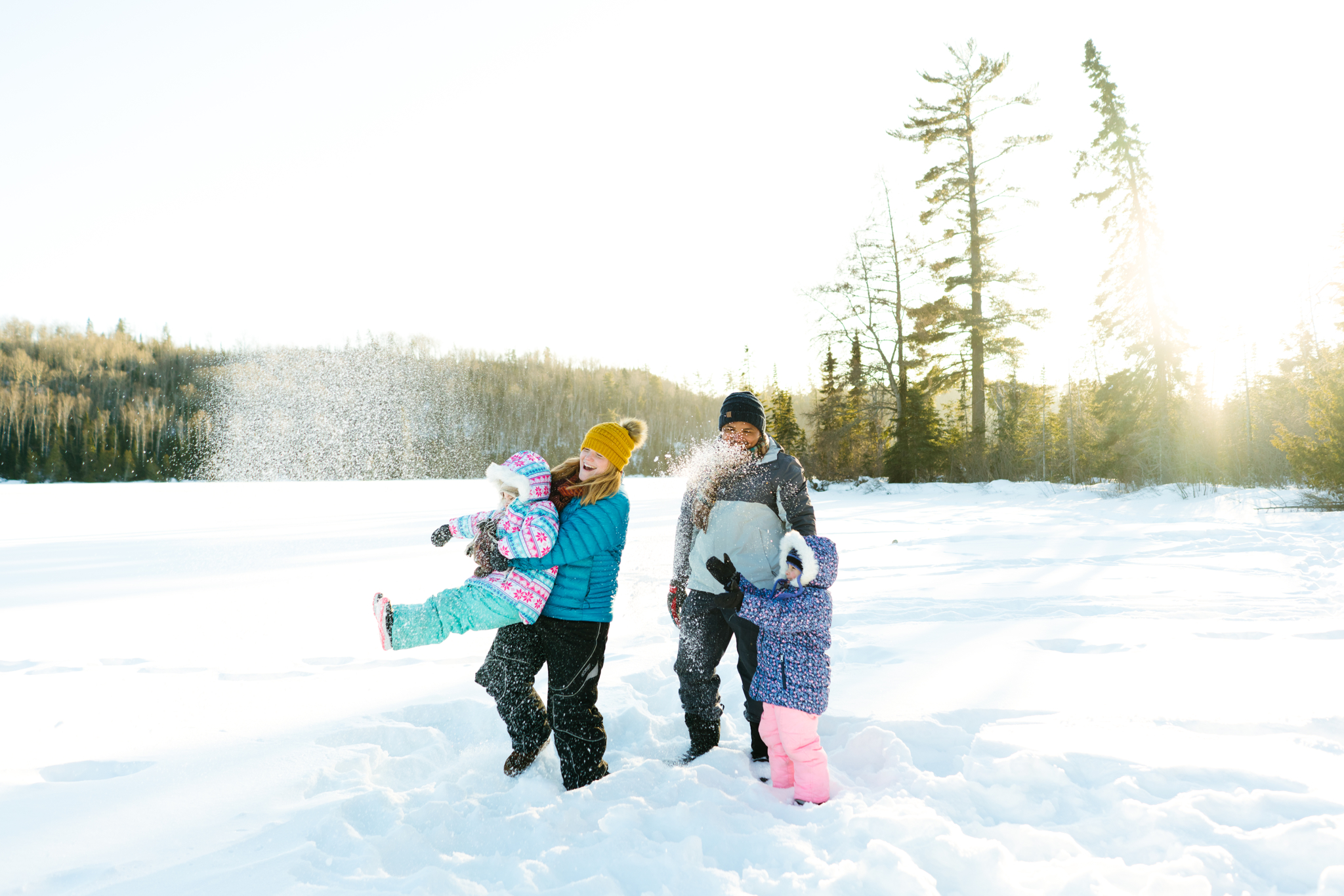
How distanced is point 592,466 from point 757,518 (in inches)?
29.3

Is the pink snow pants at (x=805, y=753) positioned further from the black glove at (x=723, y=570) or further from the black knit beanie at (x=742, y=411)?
the black knit beanie at (x=742, y=411)

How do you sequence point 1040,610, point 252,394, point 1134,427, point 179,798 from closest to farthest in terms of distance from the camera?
point 179,798 < point 1040,610 < point 1134,427 < point 252,394

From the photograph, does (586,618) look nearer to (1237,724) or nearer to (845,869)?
(845,869)

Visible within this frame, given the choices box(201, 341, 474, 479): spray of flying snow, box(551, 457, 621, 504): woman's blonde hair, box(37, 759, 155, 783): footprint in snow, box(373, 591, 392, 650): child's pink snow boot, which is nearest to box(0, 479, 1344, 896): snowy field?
box(37, 759, 155, 783): footprint in snow

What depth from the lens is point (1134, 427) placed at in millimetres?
16422

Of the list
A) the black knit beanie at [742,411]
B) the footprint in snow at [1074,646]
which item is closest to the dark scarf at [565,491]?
the black knit beanie at [742,411]

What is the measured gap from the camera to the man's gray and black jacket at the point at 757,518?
260 cm

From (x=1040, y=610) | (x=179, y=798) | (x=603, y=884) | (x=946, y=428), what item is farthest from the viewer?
(x=946, y=428)

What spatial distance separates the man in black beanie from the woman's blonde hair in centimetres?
32

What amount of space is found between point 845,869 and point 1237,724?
2122mm

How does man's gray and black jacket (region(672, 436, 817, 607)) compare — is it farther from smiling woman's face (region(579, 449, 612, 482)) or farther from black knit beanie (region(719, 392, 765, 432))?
smiling woman's face (region(579, 449, 612, 482))

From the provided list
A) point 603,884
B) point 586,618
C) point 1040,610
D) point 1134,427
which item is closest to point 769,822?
point 603,884

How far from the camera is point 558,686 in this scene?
2508mm

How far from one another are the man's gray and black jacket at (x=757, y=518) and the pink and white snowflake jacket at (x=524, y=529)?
0.69 m
